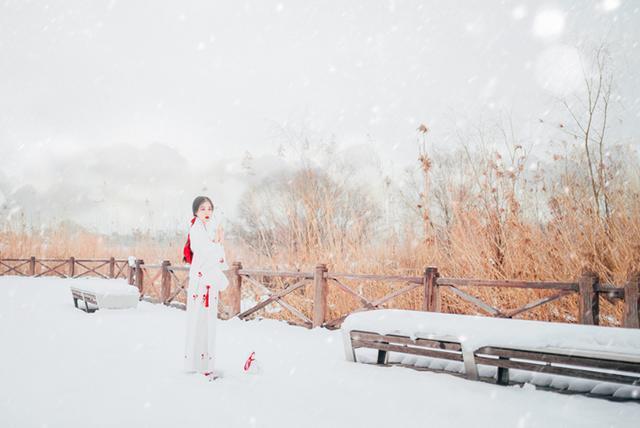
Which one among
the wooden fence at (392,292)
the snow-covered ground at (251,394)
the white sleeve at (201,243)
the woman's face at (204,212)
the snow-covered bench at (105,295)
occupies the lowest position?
the snow-covered ground at (251,394)

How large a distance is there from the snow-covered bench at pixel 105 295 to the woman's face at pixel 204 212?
20.1 ft

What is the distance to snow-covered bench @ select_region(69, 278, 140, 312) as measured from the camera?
993 centimetres

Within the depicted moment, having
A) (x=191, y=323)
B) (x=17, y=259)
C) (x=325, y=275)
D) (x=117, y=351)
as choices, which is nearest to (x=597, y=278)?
(x=325, y=275)

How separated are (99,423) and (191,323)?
1531 mm

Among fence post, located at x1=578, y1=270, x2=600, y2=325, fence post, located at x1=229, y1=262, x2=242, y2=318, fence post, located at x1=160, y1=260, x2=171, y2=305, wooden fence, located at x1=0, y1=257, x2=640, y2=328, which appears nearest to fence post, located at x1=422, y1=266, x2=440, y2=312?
wooden fence, located at x1=0, y1=257, x2=640, y2=328

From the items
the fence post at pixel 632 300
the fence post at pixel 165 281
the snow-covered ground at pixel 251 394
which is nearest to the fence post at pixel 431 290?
the snow-covered ground at pixel 251 394

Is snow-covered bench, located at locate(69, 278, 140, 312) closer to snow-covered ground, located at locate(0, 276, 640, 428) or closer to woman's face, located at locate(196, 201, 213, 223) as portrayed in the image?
snow-covered ground, located at locate(0, 276, 640, 428)

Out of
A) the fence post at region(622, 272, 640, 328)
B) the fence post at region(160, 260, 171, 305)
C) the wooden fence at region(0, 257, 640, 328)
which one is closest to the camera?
the fence post at region(622, 272, 640, 328)

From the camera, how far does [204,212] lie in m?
4.88

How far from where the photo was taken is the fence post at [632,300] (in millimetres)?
5176

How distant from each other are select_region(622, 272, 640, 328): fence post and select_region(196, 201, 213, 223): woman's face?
4.44 metres

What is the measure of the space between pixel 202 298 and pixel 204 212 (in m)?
0.84

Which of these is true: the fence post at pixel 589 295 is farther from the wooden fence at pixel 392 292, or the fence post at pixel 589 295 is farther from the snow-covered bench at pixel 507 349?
the snow-covered bench at pixel 507 349

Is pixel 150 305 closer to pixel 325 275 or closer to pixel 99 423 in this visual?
pixel 325 275
